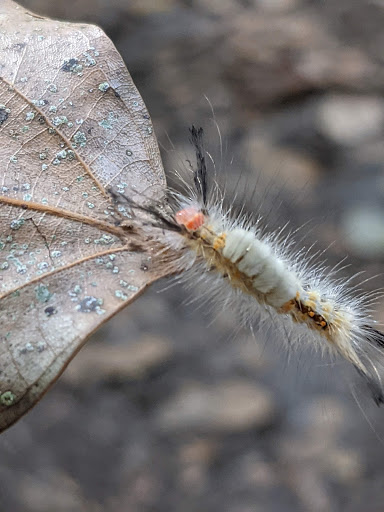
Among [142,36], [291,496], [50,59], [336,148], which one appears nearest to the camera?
[50,59]

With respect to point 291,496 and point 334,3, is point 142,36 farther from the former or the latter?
point 291,496

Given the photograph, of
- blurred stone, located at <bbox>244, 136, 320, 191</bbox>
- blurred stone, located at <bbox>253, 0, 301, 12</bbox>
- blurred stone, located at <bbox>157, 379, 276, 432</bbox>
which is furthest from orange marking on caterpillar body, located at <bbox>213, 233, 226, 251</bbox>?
blurred stone, located at <bbox>253, 0, 301, 12</bbox>

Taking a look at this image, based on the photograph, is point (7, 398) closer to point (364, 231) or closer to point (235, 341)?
point (235, 341)

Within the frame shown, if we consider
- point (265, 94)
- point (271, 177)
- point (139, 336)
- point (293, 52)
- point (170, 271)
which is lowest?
point (139, 336)

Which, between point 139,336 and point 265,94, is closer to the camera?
→ point 139,336

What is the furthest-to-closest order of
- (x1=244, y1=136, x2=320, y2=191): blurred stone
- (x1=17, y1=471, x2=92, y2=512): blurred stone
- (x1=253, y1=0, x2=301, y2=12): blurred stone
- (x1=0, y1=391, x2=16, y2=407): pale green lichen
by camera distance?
(x1=253, y1=0, x2=301, y2=12): blurred stone
(x1=244, y1=136, x2=320, y2=191): blurred stone
(x1=17, y1=471, x2=92, y2=512): blurred stone
(x1=0, y1=391, x2=16, y2=407): pale green lichen

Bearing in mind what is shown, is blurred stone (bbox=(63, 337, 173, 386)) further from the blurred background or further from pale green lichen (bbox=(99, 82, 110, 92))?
pale green lichen (bbox=(99, 82, 110, 92))

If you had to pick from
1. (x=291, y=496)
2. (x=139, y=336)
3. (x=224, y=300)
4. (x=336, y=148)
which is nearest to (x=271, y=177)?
(x=336, y=148)
